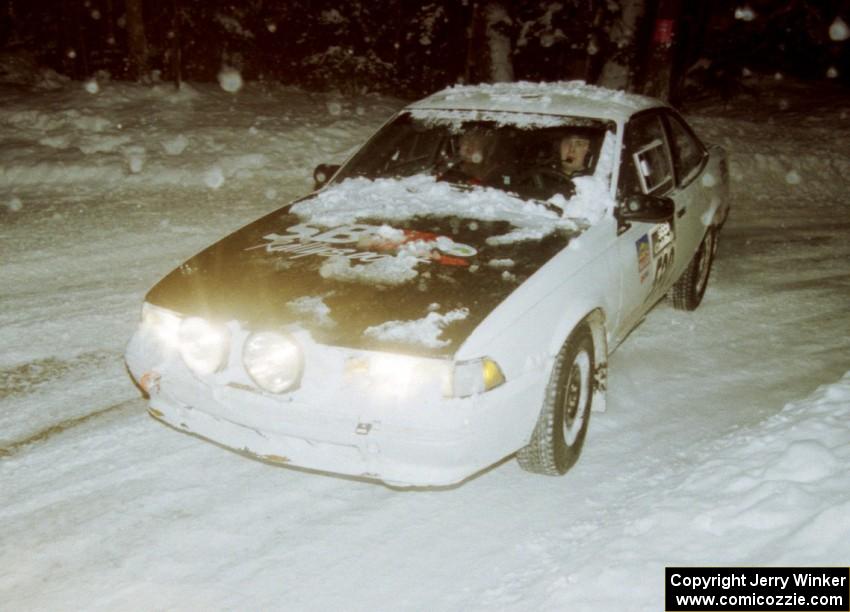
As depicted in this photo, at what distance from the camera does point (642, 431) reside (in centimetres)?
435

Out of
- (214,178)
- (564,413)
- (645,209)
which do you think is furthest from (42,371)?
(214,178)

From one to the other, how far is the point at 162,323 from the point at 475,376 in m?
1.47

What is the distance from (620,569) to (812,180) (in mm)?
11236

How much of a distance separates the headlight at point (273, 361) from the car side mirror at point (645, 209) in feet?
6.53

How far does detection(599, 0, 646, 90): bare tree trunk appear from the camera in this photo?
11.3 meters

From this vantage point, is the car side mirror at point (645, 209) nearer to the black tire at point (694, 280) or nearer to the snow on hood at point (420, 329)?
the snow on hood at point (420, 329)

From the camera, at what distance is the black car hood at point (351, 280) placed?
128 inches

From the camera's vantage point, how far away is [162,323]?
358 centimetres

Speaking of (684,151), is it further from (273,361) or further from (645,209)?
(273,361)

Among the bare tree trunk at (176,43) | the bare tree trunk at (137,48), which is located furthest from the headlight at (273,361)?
the bare tree trunk at (137,48)

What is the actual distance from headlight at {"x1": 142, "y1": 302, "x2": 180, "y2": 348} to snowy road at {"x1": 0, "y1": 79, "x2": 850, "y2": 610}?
0.69 metres

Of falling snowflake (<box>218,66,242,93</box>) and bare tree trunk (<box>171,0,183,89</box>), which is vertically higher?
bare tree trunk (<box>171,0,183,89</box>)

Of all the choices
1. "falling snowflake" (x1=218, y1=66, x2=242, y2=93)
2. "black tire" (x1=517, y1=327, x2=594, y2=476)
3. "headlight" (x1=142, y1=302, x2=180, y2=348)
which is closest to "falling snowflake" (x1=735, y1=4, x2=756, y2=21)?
"falling snowflake" (x1=218, y1=66, x2=242, y2=93)

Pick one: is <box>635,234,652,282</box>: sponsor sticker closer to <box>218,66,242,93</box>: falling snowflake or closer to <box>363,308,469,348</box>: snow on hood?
<box>363,308,469,348</box>: snow on hood
